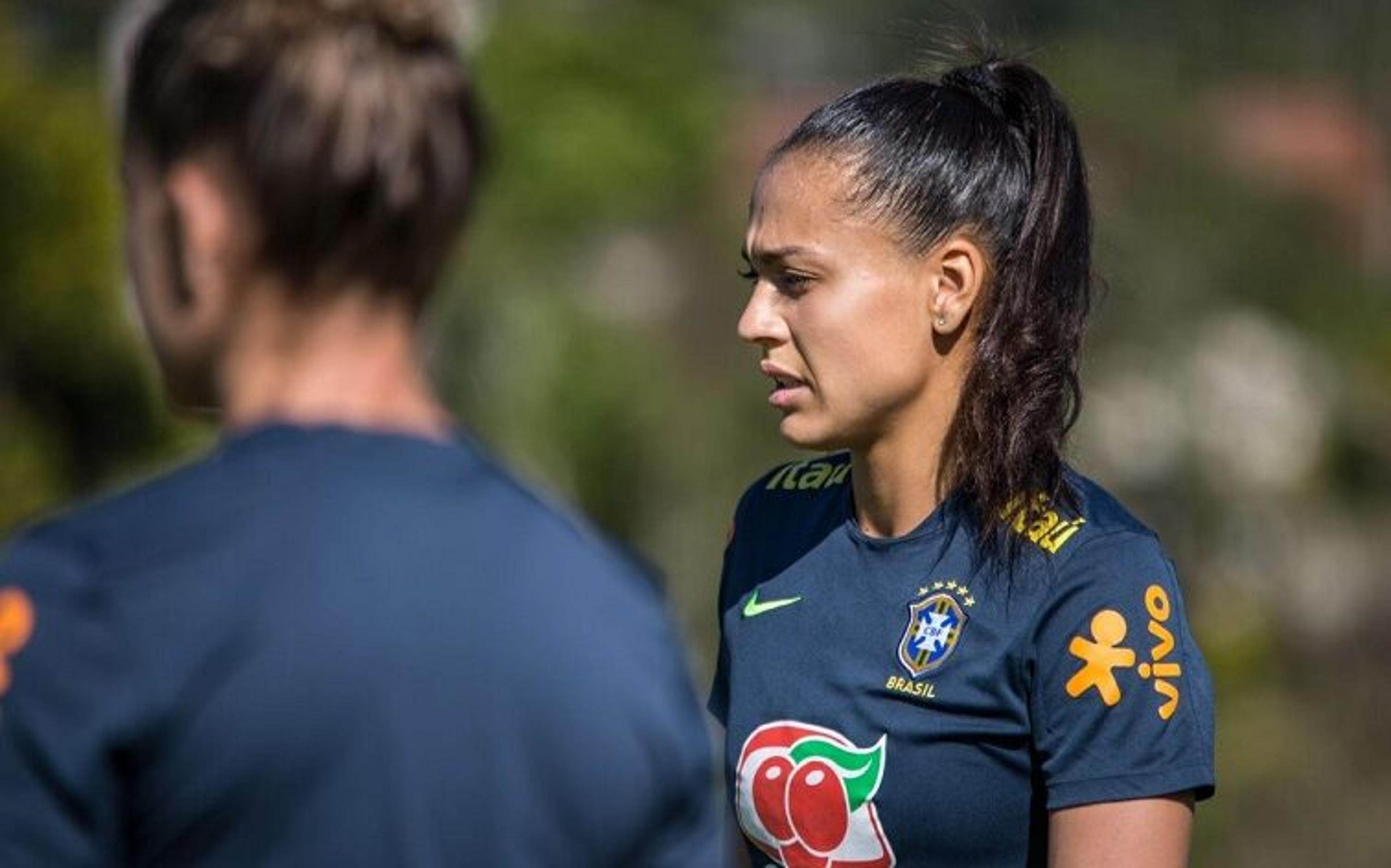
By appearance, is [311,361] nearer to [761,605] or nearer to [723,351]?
[761,605]

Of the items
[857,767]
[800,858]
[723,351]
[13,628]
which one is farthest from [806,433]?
[723,351]

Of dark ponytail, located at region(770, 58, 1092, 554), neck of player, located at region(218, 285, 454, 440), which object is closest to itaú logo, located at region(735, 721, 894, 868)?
dark ponytail, located at region(770, 58, 1092, 554)

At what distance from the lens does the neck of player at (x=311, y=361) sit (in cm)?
192

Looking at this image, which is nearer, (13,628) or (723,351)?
(13,628)

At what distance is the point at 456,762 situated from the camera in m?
1.88

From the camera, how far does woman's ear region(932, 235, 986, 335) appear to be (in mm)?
Answer: 2930

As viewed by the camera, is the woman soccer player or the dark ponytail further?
the dark ponytail

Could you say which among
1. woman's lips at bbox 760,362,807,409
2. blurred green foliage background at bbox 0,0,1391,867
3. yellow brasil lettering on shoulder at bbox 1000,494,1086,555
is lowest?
blurred green foliage background at bbox 0,0,1391,867

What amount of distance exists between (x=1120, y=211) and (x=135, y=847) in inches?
475

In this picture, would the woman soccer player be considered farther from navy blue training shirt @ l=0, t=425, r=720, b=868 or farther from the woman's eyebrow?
navy blue training shirt @ l=0, t=425, r=720, b=868

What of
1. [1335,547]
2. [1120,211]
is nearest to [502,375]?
[1120,211]

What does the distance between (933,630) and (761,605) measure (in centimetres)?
30

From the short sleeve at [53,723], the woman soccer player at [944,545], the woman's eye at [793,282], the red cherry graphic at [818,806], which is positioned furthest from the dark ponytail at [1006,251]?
the short sleeve at [53,723]

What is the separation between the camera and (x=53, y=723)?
1818 mm
